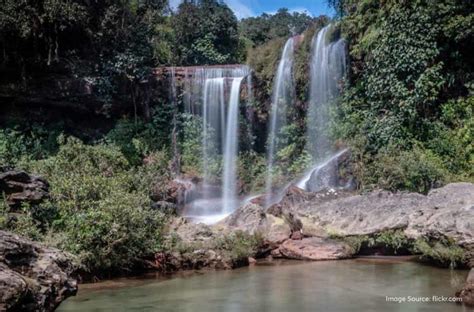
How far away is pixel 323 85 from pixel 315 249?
9.73 m

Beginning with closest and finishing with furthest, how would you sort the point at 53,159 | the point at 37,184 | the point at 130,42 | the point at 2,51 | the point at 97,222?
the point at 97,222 < the point at 37,184 < the point at 53,159 < the point at 2,51 < the point at 130,42

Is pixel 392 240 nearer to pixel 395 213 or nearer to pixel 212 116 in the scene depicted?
pixel 395 213

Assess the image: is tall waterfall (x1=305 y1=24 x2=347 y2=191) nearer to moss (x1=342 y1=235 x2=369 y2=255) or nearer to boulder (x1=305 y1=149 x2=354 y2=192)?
boulder (x1=305 y1=149 x2=354 y2=192)

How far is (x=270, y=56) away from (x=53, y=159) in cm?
1038

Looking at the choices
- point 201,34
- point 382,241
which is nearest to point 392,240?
point 382,241

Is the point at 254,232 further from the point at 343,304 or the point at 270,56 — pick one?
the point at 270,56

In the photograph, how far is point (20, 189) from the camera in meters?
11.1

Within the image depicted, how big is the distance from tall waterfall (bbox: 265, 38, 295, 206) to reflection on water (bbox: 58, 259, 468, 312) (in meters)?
10.4

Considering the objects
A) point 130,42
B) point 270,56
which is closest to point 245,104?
point 270,56

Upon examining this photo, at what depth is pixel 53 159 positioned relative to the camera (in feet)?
53.2

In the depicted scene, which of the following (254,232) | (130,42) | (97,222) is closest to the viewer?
(97,222)

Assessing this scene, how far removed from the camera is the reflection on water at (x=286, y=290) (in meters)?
8.17

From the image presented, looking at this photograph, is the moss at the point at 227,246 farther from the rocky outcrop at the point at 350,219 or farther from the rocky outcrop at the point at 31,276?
the rocky outcrop at the point at 31,276

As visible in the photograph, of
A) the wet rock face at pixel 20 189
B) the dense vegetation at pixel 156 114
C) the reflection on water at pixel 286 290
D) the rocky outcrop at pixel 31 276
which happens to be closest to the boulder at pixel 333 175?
the dense vegetation at pixel 156 114
